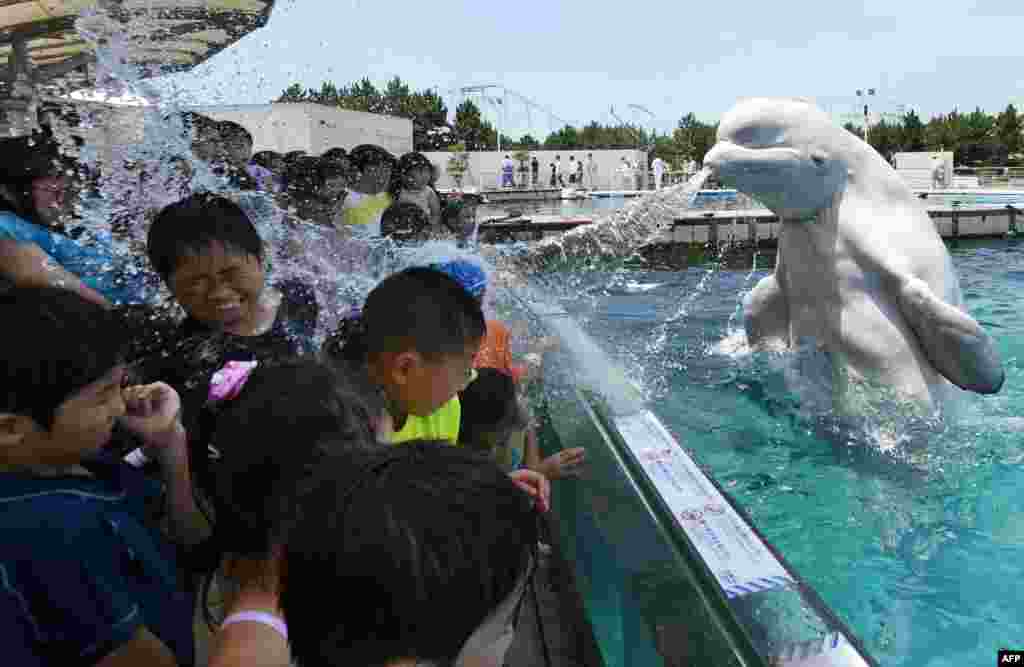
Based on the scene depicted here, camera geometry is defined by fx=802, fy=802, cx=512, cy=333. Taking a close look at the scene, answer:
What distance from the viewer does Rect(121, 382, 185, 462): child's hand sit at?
1655mm

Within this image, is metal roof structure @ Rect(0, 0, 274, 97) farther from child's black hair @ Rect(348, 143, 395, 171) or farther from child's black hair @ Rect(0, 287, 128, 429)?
child's black hair @ Rect(0, 287, 128, 429)

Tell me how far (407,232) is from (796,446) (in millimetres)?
2462

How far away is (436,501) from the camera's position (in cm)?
93

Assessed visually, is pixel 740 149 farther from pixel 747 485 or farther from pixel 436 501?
pixel 436 501

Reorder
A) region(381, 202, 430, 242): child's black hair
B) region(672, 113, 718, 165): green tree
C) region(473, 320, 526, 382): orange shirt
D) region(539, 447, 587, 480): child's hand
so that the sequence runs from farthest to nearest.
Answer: region(672, 113, 718, 165): green tree, region(381, 202, 430, 242): child's black hair, region(473, 320, 526, 382): orange shirt, region(539, 447, 587, 480): child's hand

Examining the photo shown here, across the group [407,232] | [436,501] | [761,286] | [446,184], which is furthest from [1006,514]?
[446,184]

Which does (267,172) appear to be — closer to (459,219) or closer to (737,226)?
(459,219)

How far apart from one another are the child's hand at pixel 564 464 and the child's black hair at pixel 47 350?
5.56ft

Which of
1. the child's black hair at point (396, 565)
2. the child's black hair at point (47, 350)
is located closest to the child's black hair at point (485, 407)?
the child's black hair at point (47, 350)

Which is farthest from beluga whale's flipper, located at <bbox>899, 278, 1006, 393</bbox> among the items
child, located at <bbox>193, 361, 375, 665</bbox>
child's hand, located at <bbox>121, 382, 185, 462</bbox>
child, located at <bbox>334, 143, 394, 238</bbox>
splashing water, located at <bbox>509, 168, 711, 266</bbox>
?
child's hand, located at <bbox>121, 382, 185, 462</bbox>

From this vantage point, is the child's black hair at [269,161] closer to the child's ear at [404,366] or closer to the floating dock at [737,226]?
the child's ear at [404,366]

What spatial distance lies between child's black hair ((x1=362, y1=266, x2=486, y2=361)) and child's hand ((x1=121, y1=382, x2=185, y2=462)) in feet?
1.88

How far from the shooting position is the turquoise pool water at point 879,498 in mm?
2973

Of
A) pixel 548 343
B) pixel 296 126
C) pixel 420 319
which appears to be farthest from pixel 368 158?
pixel 296 126
